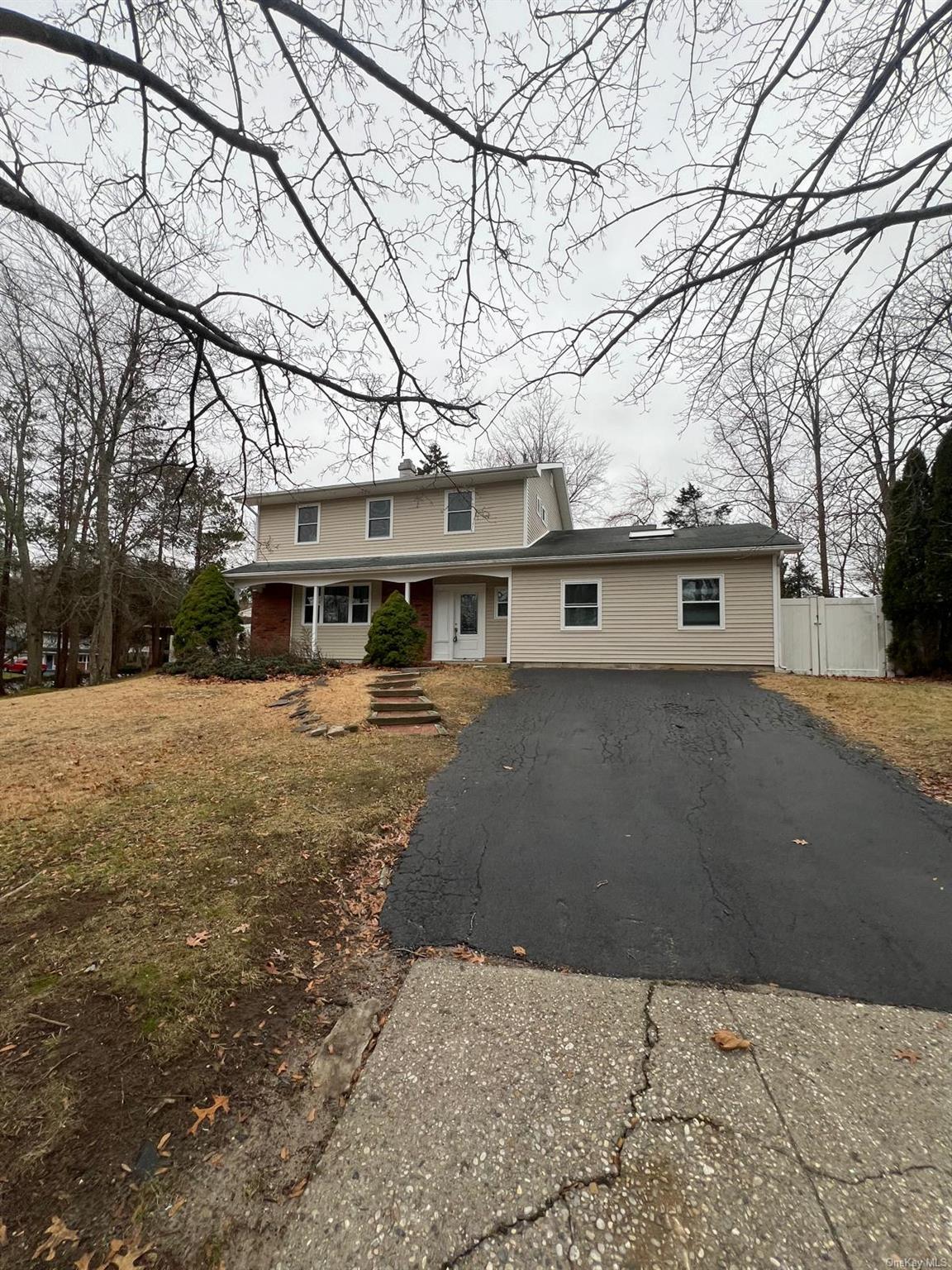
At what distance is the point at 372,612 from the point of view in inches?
611

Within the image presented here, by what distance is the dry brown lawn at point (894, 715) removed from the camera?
567cm

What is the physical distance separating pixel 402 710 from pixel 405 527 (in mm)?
8784

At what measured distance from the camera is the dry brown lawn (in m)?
5.67

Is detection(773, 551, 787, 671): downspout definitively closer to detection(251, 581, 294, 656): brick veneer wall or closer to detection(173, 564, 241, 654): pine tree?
detection(173, 564, 241, 654): pine tree

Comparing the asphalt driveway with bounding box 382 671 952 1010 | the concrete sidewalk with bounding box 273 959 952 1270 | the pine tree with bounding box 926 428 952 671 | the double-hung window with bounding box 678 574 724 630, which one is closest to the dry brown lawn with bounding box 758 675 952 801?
the asphalt driveway with bounding box 382 671 952 1010

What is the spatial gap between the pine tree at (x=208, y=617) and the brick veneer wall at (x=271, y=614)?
8.97 feet

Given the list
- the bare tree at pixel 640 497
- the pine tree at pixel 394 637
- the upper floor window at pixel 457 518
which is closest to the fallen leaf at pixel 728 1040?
the pine tree at pixel 394 637

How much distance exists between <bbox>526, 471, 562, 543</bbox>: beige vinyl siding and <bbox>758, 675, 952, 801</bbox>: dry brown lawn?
280 inches

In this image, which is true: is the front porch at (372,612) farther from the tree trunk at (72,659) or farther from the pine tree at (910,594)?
the tree trunk at (72,659)

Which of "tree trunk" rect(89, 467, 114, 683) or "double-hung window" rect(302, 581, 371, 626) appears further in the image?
"double-hung window" rect(302, 581, 371, 626)

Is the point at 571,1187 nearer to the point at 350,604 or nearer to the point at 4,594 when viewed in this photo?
the point at 350,604

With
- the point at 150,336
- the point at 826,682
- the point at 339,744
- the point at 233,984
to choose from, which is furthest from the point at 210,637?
the point at 826,682

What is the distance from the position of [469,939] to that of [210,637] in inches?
479

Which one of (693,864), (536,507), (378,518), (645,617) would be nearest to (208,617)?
(378,518)
